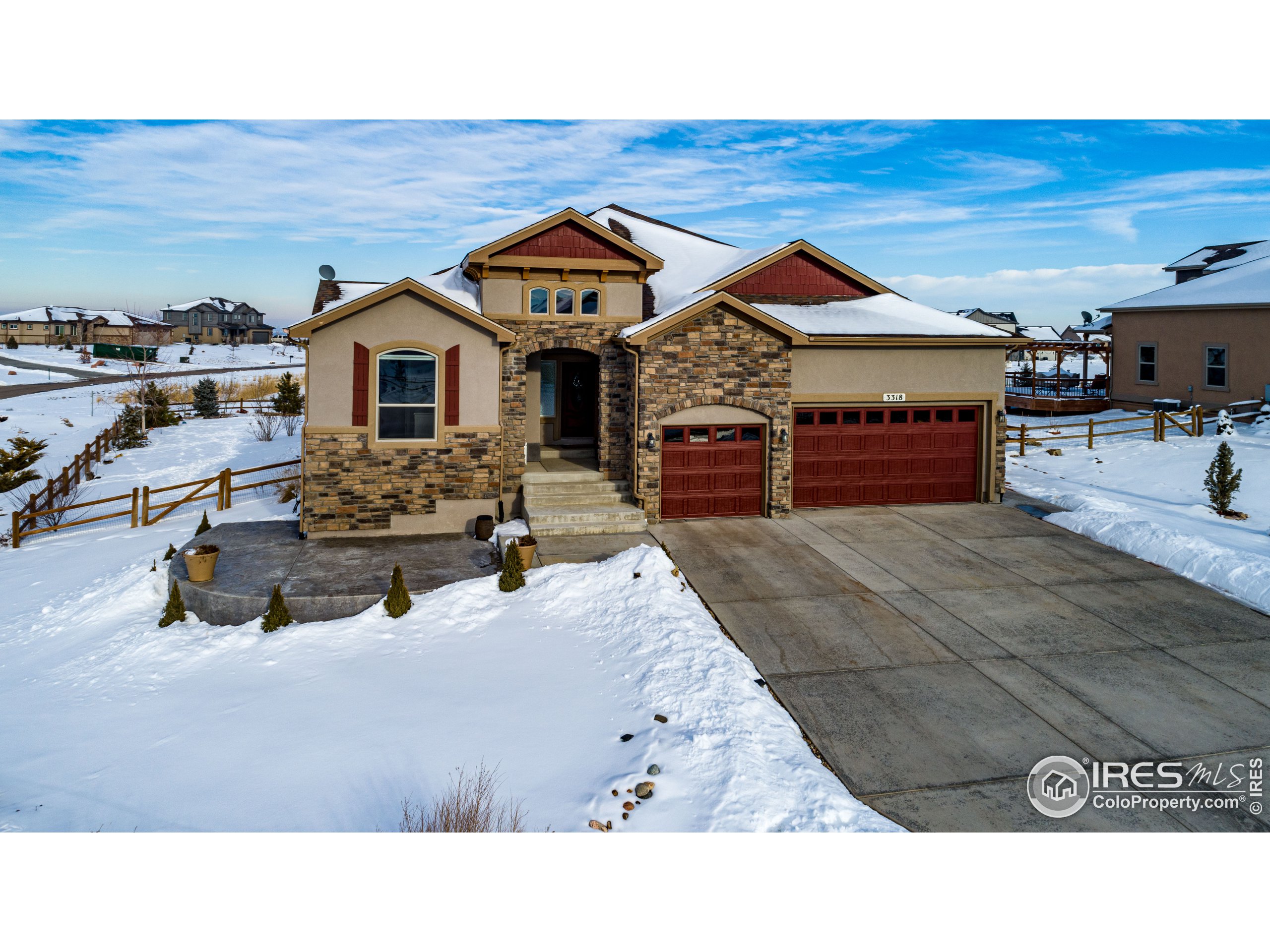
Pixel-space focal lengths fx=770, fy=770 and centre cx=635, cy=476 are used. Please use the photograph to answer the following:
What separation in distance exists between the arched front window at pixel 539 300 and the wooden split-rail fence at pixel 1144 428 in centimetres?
1362

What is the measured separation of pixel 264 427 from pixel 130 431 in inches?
188

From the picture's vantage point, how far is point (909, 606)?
1112 centimetres

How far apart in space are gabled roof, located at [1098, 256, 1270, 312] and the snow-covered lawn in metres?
24.4

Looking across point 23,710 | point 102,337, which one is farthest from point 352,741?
point 102,337

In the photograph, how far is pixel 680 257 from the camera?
21.0 metres

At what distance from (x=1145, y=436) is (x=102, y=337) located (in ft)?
312

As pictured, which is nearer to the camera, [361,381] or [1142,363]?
[361,381]

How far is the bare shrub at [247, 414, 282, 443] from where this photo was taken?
103 feet

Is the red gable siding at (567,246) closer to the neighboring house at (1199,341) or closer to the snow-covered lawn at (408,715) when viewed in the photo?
the snow-covered lawn at (408,715)

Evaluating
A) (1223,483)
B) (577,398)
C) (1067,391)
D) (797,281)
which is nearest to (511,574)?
(577,398)

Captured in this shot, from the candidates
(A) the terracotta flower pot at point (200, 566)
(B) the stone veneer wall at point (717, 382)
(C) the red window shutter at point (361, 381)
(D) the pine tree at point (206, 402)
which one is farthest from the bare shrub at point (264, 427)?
(B) the stone veneer wall at point (717, 382)

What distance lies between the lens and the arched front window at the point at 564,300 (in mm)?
16469

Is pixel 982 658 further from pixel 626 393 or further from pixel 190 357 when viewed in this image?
pixel 190 357

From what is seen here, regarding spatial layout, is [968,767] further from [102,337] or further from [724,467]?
[102,337]
